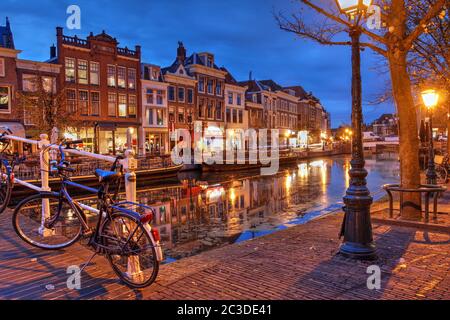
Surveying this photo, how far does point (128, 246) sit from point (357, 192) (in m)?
3.50

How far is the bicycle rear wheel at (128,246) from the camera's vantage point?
12.5ft

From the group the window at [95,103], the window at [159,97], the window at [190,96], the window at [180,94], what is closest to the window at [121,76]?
the window at [95,103]

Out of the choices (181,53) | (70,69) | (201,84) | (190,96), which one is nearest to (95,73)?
(70,69)

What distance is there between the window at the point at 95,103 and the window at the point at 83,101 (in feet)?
1.95

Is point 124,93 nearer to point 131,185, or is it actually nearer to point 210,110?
point 210,110

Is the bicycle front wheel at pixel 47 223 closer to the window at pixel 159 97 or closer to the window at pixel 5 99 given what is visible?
the window at pixel 5 99

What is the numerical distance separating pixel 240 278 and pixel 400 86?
6.19m

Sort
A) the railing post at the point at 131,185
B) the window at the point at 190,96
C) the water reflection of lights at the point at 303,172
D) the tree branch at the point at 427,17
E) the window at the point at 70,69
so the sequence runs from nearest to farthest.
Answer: the railing post at the point at 131,185 < the tree branch at the point at 427,17 < the water reflection of lights at the point at 303,172 < the window at the point at 70,69 < the window at the point at 190,96

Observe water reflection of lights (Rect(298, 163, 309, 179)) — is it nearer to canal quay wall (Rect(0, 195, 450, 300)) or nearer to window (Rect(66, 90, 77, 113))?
canal quay wall (Rect(0, 195, 450, 300))

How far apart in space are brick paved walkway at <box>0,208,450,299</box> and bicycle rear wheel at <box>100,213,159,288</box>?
15cm

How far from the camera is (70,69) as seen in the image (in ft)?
113

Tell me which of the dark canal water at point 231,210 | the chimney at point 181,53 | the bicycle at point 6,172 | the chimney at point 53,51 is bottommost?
the dark canal water at point 231,210

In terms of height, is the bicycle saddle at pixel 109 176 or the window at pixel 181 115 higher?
the window at pixel 181 115
